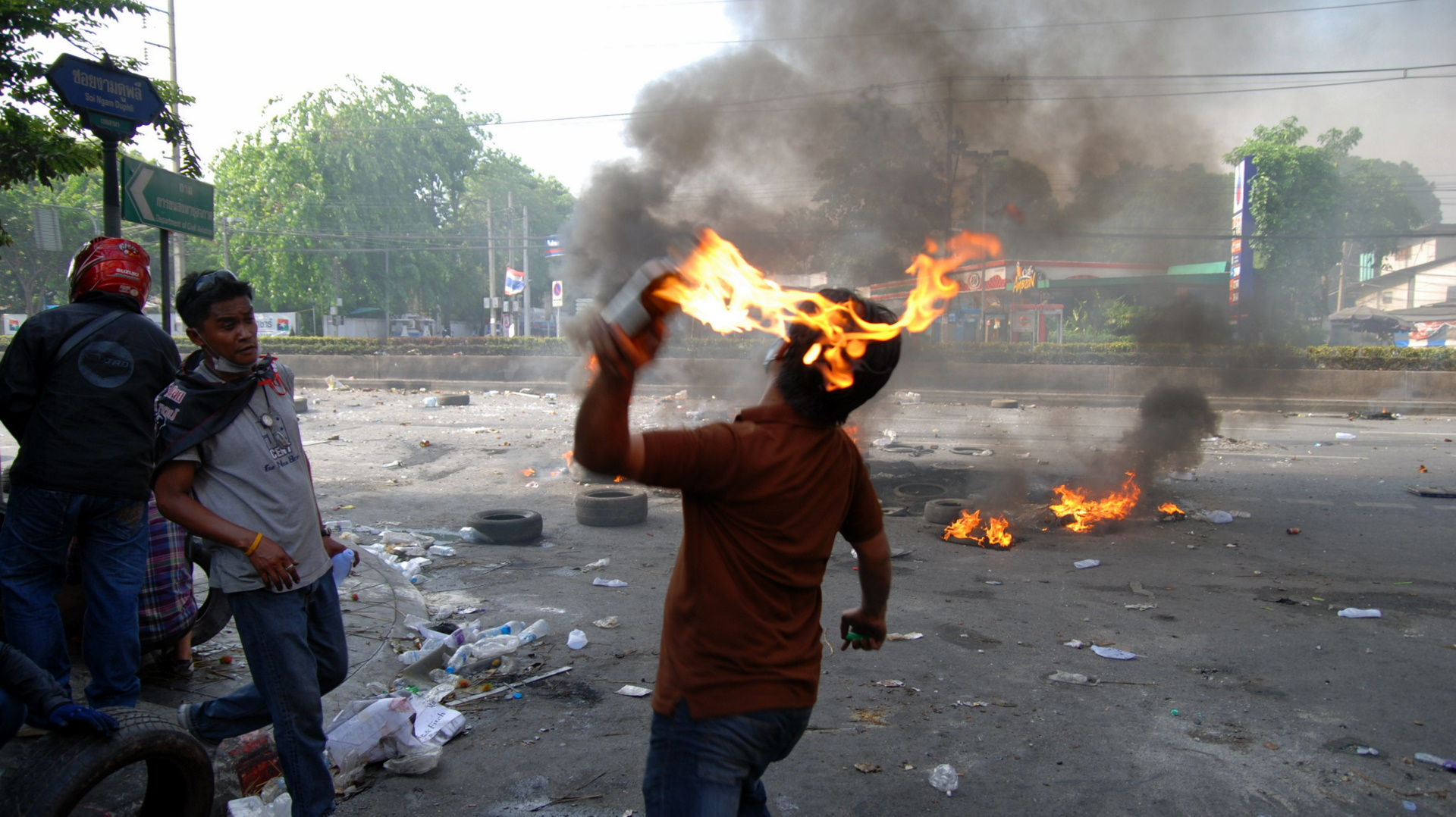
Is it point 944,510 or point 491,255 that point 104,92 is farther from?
point 491,255

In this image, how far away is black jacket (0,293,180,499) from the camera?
2.82 meters

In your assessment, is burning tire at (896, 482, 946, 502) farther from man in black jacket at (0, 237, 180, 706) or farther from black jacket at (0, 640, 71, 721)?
black jacket at (0, 640, 71, 721)

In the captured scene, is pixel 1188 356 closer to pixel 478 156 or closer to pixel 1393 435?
pixel 1393 435

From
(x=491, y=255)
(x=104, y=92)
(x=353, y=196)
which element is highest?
(x=353, y=196)

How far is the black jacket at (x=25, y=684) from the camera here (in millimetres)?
2201

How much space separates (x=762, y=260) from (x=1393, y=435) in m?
10.8

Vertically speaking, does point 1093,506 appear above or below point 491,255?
below

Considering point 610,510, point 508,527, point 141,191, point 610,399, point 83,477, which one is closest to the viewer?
point 610,399

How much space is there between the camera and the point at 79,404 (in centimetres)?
285

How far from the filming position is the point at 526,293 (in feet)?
138

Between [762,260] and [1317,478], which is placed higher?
[762,260]

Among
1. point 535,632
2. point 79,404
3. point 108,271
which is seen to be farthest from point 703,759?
point 535,632

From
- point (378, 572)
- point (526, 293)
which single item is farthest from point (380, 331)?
point (378, 572)

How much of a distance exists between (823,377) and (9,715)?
2.35 m
